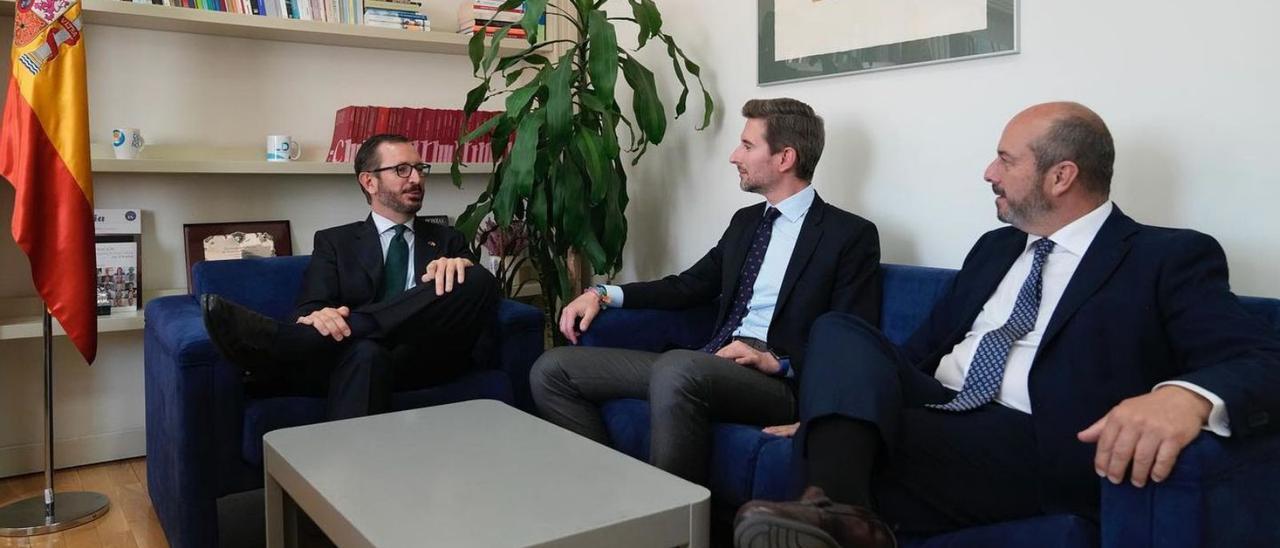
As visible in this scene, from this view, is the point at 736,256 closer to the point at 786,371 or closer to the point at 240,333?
the point at 786,371

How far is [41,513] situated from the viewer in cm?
275

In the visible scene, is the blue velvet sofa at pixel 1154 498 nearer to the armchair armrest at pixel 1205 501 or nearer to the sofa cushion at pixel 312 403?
the armchair armrest at pixel 1205 501

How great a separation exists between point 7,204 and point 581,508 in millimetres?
2594

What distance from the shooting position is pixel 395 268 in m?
2.89

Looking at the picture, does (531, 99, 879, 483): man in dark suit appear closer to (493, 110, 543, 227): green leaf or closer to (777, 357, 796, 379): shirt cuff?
(777, 357, 796, 379): shirt cuff

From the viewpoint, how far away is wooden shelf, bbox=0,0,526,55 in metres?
3.05

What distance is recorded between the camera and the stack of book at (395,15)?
3521 millimetres

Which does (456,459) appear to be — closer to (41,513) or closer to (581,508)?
(581,508)

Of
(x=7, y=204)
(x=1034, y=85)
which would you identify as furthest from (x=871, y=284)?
(x=7, y=204)

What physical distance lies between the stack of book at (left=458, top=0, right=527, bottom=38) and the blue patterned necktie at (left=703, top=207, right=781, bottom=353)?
1522 mm

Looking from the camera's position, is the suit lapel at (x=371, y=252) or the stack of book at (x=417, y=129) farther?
the stack of book at (x=417, y=129)

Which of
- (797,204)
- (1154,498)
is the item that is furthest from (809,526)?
(797,204)

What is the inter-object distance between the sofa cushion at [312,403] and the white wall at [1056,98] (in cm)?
108

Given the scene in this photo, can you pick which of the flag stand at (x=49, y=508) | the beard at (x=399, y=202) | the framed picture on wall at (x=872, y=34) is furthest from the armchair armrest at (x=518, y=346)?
the flag stand at (x=49, y=508)
